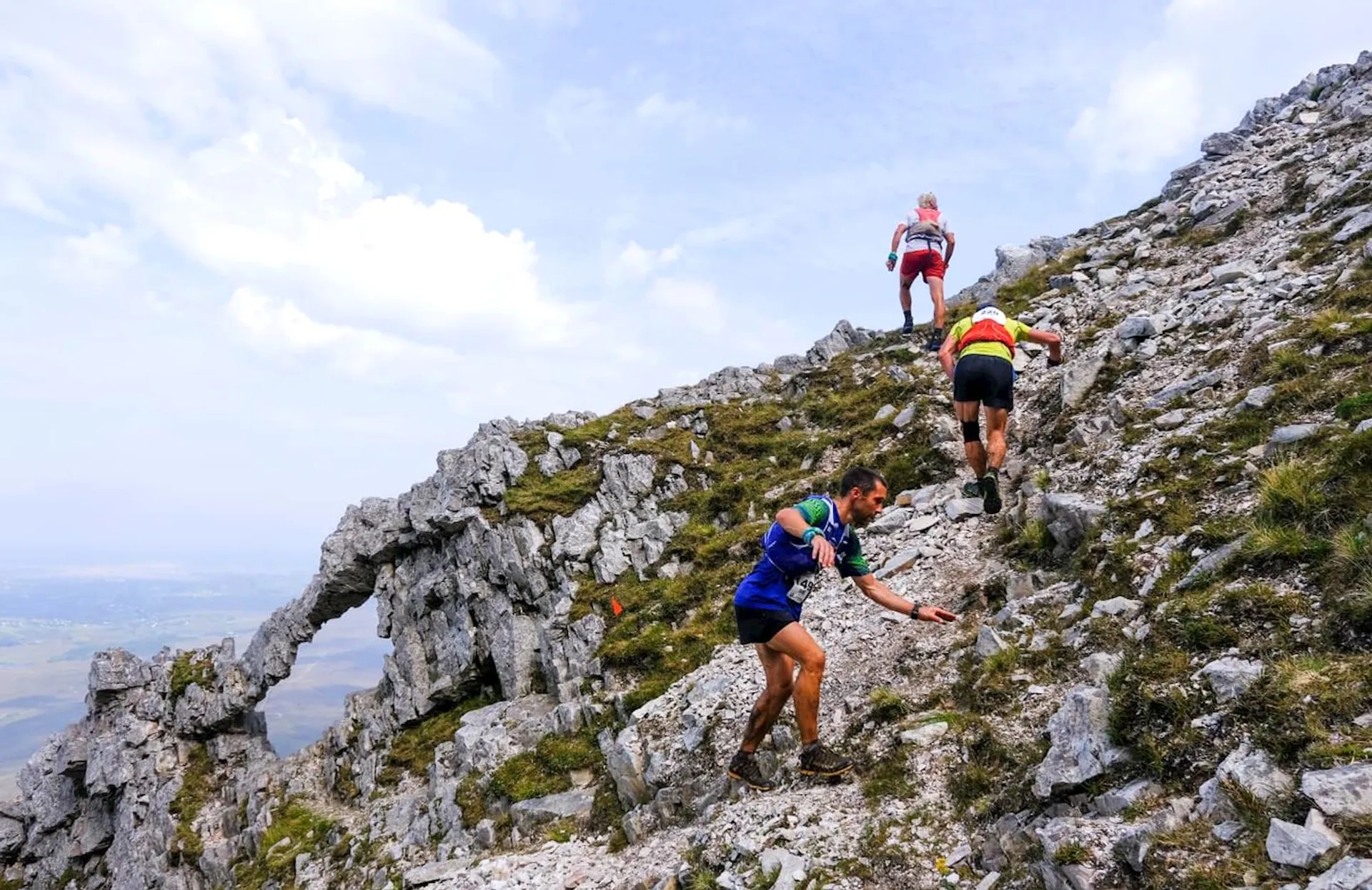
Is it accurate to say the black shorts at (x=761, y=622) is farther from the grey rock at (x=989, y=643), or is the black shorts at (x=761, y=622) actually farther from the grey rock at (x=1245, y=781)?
the grey rock at (x=1245, y=781)

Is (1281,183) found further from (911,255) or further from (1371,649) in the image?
(1371,649)

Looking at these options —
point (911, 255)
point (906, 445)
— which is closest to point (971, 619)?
point (906, 445)

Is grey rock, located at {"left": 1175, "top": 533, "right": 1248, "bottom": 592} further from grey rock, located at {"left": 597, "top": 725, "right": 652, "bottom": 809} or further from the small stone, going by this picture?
grey rock, located at {"left": 597, "top": 725, "right": 652, "bottom": 809}

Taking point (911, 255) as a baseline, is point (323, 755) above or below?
below

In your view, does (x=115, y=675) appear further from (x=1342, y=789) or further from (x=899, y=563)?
(x=1342, y=789)

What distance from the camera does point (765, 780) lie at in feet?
34.1

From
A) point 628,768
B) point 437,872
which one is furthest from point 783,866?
point 437,872

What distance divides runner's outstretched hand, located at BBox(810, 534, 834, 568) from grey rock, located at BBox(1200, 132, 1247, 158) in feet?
118

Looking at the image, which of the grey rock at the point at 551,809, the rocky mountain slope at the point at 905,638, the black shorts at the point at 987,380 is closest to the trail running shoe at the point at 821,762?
the rocky mountain slope at the point at 905,638

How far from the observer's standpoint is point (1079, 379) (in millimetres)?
15727

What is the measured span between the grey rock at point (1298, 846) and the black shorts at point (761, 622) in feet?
17.3

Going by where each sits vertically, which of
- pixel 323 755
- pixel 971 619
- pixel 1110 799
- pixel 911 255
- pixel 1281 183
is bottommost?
pixel 323 755

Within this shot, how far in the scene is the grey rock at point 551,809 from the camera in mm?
13930

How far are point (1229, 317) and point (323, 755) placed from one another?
2808 centimetres
